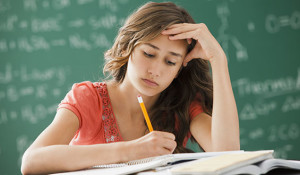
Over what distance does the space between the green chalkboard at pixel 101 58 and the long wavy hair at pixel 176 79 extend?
1.22m

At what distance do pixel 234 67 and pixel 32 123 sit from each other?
66.7 inches

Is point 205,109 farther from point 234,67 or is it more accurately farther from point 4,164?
Result: point 4,164

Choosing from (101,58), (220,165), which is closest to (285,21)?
(101,58)

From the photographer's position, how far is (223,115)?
4.17ft

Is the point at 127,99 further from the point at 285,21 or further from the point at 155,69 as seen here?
the point at 285,21

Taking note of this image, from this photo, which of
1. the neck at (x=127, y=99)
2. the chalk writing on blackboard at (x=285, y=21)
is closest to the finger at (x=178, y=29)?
the neck at (x=127, y=99)

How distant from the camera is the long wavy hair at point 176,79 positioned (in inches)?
54.4

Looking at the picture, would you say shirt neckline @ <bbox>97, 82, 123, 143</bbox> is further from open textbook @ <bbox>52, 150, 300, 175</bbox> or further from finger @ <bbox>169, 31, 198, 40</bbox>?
open textbook @ <bbox>52, 150, 300, 175</bbox>

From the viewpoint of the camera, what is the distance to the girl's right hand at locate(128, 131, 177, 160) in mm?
922

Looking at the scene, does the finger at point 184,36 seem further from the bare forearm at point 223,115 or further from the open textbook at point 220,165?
the open textbook at point 220,165

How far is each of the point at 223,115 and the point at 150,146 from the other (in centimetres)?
44

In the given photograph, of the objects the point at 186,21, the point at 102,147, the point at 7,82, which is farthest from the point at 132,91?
the point at 7,82

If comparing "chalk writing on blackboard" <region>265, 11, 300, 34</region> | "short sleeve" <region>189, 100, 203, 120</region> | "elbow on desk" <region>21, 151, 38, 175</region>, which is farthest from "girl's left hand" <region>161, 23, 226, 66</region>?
"chalk writing on blackboard" <region>265, 11, 300, 34</region>

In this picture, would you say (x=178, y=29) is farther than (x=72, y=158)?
Yes
